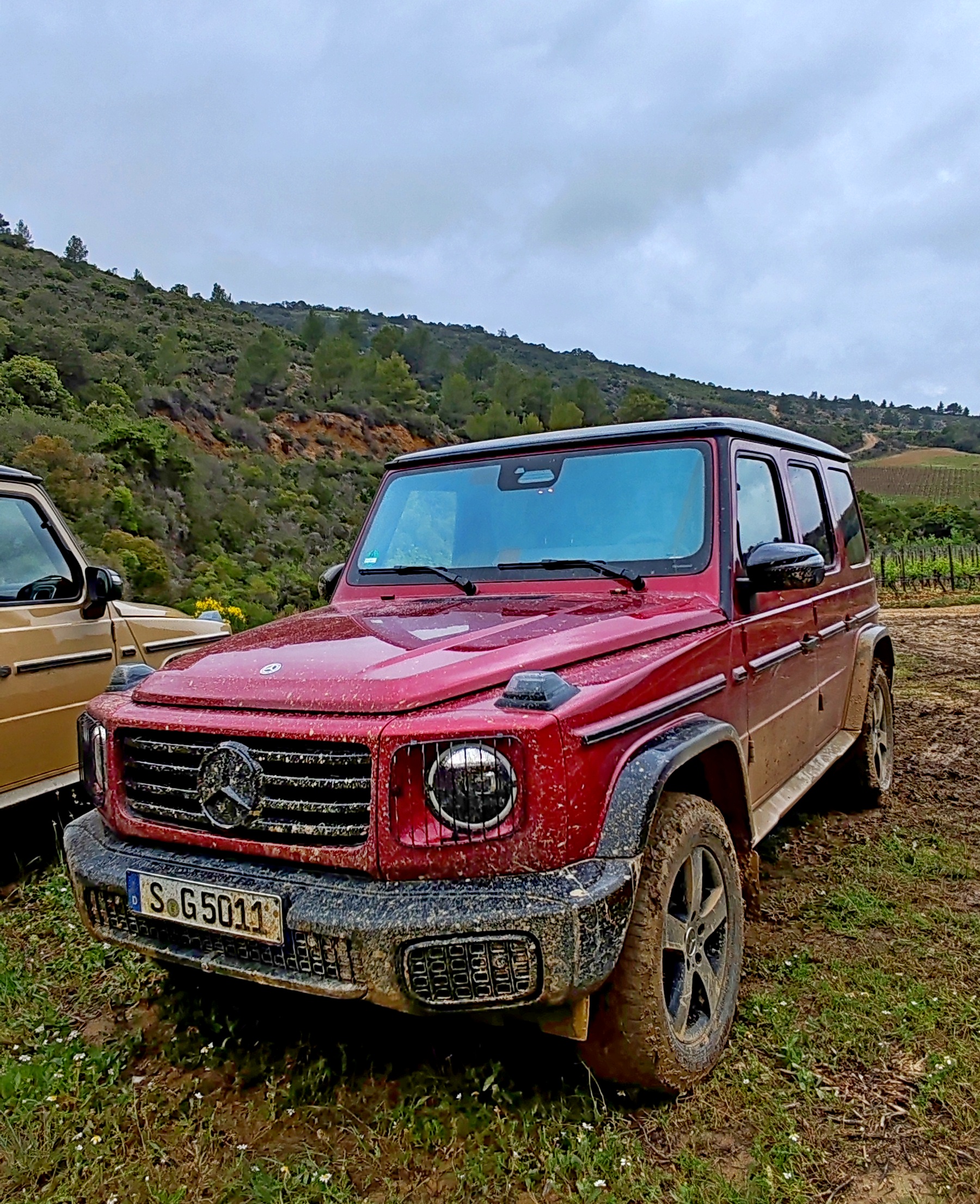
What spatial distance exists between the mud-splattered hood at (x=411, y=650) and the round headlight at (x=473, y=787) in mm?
161

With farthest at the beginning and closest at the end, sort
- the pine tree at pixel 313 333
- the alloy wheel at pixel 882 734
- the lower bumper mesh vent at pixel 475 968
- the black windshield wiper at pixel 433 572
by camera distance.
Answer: the pine tree at pixel 313 333 → the alloy wheel at pixel 882 734 → the black windshield wiper at pixel 433 572 → the lower bumper mesh vent at pixel 475 968

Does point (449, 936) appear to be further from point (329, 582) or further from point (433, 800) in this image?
point (329, 582)

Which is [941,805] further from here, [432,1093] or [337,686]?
[337,686]

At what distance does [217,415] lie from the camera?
94.8ft

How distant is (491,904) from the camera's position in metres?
1.92

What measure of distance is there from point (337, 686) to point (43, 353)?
26115mm

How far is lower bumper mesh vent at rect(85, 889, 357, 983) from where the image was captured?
1995mm

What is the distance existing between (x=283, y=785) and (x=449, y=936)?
54 cm

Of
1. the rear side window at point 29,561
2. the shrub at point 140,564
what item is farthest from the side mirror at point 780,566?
the shrub at point 140,564

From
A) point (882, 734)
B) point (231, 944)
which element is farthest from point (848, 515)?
point (231, 944)

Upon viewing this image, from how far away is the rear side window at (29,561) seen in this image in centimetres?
427

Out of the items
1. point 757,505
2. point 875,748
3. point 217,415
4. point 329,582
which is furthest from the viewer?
point 217,415

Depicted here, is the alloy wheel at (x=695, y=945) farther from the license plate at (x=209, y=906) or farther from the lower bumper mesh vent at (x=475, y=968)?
the license plate at (x=209, y=906)

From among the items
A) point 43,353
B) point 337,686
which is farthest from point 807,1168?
point 43,353
